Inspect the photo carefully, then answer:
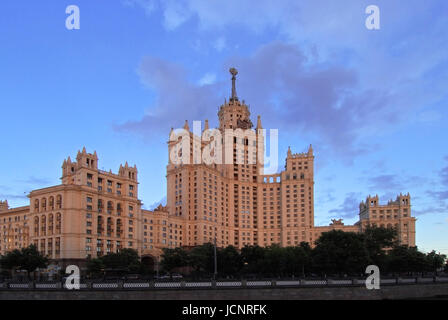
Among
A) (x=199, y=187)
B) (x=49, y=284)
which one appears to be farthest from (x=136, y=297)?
(x=199, y=187)

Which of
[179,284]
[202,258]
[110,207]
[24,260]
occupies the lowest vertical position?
[202,258]

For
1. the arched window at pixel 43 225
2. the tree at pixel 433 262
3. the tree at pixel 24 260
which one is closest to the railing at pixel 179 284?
the tree at pixel 24 260

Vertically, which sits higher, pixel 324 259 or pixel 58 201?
pixel 58 201

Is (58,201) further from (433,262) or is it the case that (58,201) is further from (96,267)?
(433,262)

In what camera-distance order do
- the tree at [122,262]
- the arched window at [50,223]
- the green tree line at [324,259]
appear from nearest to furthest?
the green tree line at [324,259], the tree at [122,262], the arched window at [50,223]

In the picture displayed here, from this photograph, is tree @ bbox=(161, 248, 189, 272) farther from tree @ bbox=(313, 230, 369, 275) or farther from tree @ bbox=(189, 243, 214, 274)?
tree @ bbox=(313, 230, 369, 275)

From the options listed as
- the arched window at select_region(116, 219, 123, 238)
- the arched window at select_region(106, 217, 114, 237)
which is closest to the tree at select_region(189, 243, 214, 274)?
the arched window at select_region(116, 219, 123, 238)

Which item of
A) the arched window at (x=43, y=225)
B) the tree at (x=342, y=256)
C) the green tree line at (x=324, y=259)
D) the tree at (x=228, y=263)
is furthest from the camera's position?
the arched window at (x=43, y=225)

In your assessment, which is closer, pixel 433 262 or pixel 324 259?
pixel 324 259

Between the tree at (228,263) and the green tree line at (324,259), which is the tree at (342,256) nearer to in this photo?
the green tree line at (324,259)

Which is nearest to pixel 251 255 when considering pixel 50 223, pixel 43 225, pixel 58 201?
pixel 58 201

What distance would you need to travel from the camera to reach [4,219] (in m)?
180

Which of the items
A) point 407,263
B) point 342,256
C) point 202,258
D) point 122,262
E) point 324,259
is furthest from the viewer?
point 202,258

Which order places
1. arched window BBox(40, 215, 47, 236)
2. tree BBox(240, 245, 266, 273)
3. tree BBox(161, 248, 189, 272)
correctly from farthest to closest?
1. arched window BBox(40, 215, 47, 236)
2. tree BBox(161, 248, 189, 272)
3. tree BBox(240, 245, 266, 273)
